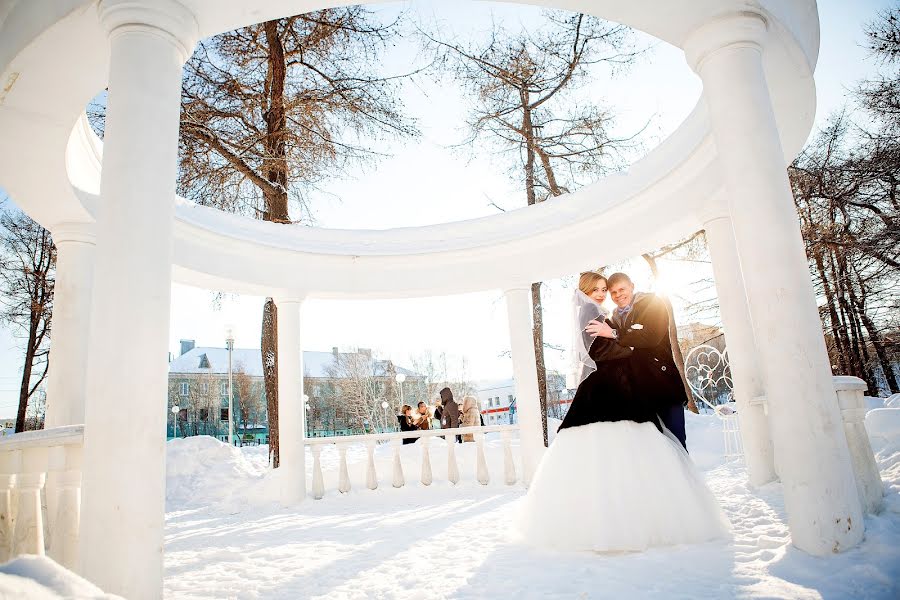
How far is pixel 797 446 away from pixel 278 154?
1170 centimetres

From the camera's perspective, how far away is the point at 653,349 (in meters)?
4.87

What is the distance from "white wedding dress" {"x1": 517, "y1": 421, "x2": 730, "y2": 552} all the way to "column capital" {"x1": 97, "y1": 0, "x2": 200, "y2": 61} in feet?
14.7

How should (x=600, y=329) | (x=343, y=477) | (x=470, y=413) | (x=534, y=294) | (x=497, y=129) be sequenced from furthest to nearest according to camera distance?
(x=534, y=294)
(x=497, y=129)
(x=470, y=413)
(x=343, y=477)
(x=600, y=329)

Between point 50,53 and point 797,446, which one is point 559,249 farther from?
point 50,53

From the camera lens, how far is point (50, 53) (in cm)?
393

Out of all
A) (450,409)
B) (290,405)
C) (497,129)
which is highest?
(497,129)

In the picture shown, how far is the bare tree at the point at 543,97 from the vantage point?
13.3 meters

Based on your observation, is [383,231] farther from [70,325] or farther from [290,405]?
[70,325]

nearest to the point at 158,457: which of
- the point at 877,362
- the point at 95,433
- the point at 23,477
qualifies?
the point at 95,433

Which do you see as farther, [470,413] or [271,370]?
[470,413]

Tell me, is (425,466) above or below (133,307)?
below

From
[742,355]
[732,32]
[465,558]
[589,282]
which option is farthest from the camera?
[742,355]

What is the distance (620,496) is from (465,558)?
1.45 metres

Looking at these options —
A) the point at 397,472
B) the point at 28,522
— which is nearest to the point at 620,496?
the point at 28,522
